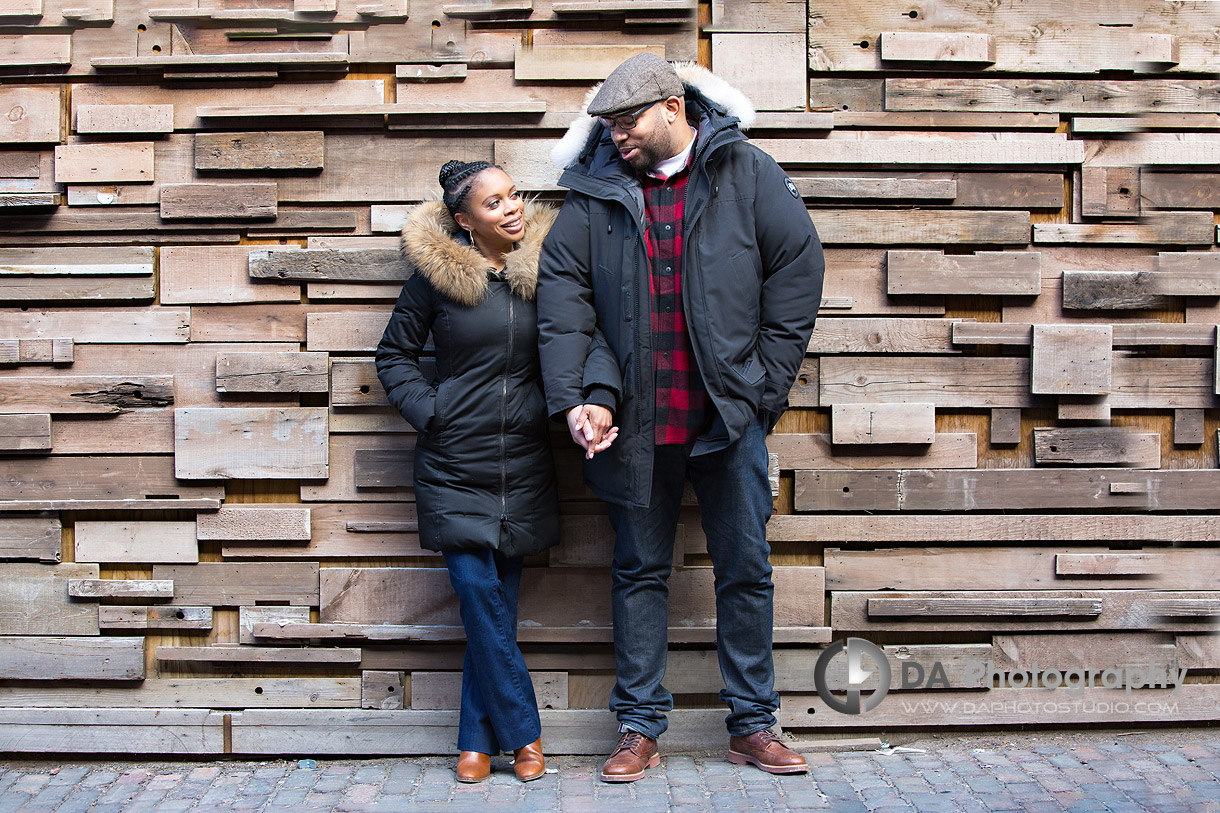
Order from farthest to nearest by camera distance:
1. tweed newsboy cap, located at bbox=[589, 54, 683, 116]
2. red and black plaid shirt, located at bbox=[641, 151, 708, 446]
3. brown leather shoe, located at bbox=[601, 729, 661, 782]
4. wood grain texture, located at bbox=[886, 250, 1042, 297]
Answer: wood grain texture, located at bbox=[886, 250, 1042, 297] < brown leather shoe, located at bbox=[601, 729, 661, 782] < red and black plaid shirt, located at bbox=[641, 151, 708, 446] < tweed newsboy cap, located at bbox=[589, 54, 683, 116]

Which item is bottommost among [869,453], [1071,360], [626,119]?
[869,453]

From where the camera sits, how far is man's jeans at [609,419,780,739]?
3510 millimetres

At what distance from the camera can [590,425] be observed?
3375mm

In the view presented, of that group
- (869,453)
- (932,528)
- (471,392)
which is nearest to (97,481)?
(471,392)

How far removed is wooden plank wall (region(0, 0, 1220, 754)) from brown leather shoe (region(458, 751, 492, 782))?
0.36 meters

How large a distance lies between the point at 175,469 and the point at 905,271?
122 inches

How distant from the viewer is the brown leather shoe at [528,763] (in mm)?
3600

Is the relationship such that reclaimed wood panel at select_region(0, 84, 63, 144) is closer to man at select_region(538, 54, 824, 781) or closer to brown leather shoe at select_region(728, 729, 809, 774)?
man at select_region(538, 54, 824, 781)

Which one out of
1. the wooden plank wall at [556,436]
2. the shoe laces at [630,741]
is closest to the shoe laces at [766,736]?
the wooden plank wall at [556,436]

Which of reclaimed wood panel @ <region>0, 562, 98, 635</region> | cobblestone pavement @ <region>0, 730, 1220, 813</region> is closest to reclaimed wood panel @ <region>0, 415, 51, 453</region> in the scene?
reclaimed wood panel @ <region>0, 562, 98, 635</region>

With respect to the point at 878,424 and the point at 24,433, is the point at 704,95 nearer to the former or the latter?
the point at 878,424

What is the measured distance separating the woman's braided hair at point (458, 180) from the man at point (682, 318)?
1.13ft

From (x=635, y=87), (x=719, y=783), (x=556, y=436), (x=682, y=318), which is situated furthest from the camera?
(x=556, y=436)

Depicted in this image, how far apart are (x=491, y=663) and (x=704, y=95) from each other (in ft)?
7.17
